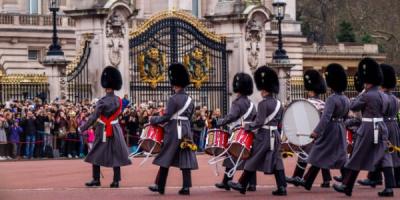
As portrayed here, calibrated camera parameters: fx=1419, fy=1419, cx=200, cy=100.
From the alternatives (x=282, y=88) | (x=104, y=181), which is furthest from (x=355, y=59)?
(x=104, y=181)

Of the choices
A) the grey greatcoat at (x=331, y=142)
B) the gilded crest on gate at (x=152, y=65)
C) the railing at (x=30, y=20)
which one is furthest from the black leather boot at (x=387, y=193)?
the railing at (x=30, y=20)

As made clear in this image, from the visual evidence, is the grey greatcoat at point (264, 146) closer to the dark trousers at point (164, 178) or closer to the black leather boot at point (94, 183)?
the dark trousers at point (164, 178)

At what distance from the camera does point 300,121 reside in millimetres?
20578

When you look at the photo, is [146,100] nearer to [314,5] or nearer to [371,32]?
[371,32]

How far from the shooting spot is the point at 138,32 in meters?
35.0

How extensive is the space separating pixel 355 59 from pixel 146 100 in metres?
27.3

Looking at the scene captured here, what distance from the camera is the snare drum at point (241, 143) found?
19547 mm

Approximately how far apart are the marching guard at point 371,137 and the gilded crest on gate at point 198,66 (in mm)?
17086

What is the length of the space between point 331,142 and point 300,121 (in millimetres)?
874

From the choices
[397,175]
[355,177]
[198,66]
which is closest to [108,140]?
[355,177]

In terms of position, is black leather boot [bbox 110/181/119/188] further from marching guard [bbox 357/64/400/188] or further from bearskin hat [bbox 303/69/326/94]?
marching guard [bbox 357/64/400/188]

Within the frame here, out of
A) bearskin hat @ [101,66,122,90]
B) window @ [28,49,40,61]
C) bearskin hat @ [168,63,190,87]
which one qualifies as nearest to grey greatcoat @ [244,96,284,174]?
bearskin hat @ [168,63,190,87]

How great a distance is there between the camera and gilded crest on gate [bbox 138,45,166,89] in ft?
116

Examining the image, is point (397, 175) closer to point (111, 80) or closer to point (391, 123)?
point (391, 123)
